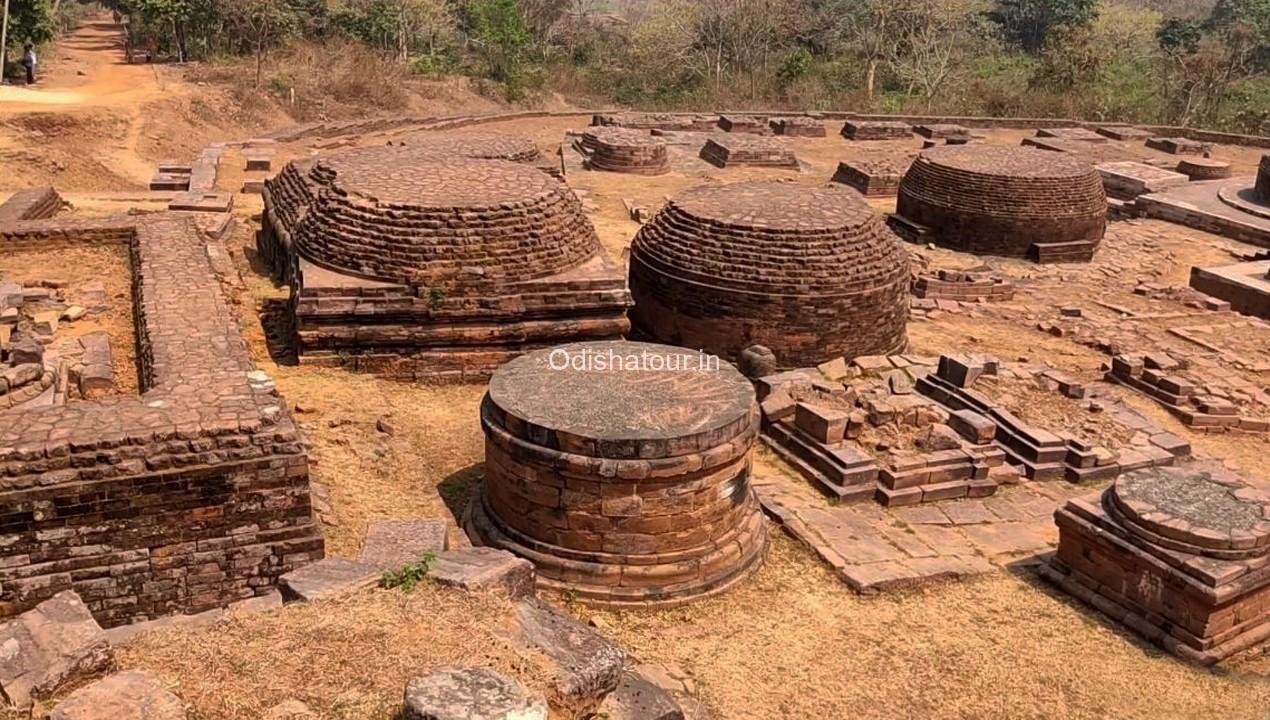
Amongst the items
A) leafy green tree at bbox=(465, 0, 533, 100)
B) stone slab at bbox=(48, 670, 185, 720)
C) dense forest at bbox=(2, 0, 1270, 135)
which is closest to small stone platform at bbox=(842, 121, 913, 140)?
dense forest at bbox=(2, 0, 1270, 135)

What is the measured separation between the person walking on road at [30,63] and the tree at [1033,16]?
3556 centimetres

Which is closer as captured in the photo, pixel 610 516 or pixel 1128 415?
pixel 610 516

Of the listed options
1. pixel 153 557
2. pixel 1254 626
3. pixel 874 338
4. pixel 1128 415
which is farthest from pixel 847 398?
pixel 153 557

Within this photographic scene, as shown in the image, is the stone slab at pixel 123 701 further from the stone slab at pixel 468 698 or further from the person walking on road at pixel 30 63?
the person walking on road at pixel 30 63

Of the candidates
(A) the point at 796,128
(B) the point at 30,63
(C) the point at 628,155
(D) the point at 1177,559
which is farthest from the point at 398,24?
(D) the point at 1177,559

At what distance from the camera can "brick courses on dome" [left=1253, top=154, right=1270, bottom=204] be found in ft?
60.2

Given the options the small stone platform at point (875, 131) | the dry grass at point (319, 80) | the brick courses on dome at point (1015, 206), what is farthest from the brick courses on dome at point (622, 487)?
the small stone platform at point (875, 131)

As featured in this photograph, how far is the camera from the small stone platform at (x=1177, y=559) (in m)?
6.07

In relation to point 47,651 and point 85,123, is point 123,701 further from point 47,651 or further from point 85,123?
point 85,123

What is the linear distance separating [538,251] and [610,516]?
157 inches

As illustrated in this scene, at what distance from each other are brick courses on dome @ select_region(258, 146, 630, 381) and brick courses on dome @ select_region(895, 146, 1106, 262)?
25.1ft

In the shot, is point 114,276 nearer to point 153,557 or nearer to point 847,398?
point 153,557

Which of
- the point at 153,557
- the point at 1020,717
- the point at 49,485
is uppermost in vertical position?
the point at 49,485

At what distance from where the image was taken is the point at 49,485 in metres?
5.30
